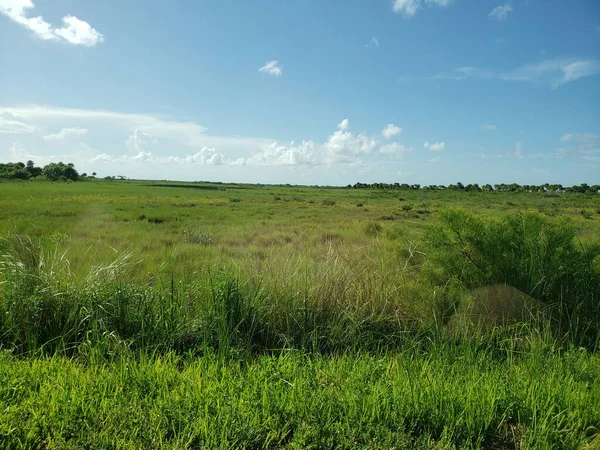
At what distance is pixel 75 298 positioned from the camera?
4.86m

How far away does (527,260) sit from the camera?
219 inches

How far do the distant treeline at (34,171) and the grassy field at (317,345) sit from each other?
20.4 meters

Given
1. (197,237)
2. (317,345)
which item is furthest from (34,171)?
(317,345)

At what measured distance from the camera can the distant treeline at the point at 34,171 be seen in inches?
962

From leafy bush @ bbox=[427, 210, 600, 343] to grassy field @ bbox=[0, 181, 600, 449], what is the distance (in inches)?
1.0

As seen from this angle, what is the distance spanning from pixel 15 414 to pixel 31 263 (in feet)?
12.3

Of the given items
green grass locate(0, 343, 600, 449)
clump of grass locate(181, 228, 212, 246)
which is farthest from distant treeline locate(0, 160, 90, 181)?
green grass locate(0, 343, 600, 449)

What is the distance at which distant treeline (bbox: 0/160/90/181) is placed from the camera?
80.2 ft

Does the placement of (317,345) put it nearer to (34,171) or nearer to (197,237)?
(197,237)

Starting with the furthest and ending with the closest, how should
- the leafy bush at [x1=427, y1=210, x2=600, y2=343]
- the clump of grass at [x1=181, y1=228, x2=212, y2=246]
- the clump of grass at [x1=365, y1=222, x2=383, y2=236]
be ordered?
the clump of grass at [x1=365, y1=222, x2=383, y2=236], the clump of grass at [x1=181, y1=228, x2=212, y2=246], the leafy bush at [x1=427, y1=210, x2=600, y2=343]

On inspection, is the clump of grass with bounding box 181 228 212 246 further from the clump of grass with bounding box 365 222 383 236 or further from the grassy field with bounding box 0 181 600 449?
the clump of grass with bounding box 365 222 383 236

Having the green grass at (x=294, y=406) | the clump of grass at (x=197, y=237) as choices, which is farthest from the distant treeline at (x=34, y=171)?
the green grass at (x=294, y=406)

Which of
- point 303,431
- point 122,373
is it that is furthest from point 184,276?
point 303,431

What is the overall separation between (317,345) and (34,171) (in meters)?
27.0
